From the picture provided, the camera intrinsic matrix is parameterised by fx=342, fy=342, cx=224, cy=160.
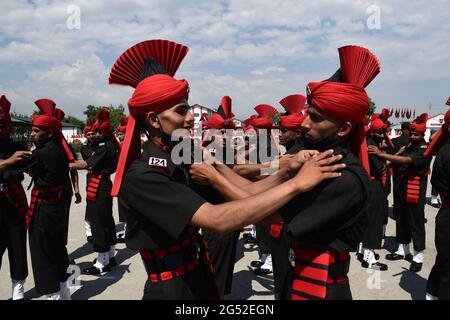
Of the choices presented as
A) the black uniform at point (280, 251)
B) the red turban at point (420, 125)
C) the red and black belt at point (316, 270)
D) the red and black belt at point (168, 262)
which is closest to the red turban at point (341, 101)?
the red and black belt at point (316, 270)

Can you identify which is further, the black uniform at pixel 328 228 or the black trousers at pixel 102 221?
the black trousers at pixel 102 221

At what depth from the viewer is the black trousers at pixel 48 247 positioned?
5.13m

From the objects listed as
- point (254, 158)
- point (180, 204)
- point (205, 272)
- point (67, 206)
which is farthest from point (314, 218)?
point (67, 206)

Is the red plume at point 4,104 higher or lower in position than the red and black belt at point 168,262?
higher

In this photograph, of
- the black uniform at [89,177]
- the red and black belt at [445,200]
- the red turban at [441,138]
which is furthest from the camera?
the black uniform at [89,177]

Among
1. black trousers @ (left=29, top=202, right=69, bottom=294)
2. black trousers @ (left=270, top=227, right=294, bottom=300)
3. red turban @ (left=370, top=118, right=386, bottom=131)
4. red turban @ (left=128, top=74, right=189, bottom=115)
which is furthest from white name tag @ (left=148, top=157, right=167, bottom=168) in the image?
red turban @ (left=370, top=118, right=386, bottom=131)

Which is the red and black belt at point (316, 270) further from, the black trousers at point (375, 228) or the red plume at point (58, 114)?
the red plume at point (58, 114)

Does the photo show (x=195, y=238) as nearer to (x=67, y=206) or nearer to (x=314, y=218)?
(x=314, y=218)

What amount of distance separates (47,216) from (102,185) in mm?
2278

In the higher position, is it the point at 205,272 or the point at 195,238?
the point at 195,238

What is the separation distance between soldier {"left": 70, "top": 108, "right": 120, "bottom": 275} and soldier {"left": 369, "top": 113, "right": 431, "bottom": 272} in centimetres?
595

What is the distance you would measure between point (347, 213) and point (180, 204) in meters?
1.06

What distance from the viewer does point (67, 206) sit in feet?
19.4

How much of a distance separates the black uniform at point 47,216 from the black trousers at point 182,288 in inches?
137
